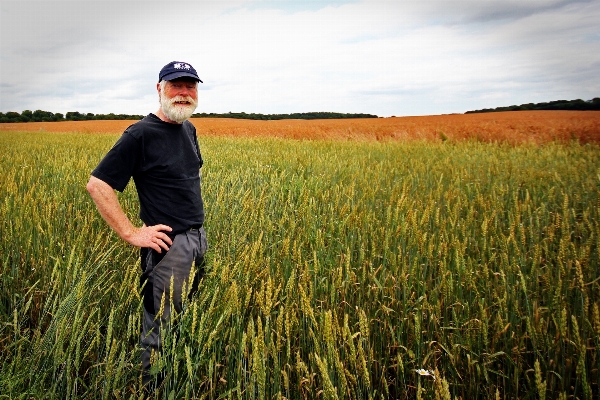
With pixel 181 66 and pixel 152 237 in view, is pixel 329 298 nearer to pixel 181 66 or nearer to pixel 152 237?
pixel 152 237

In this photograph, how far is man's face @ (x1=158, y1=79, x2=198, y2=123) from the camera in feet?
6.46

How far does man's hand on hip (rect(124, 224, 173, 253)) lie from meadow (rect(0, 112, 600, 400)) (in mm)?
148

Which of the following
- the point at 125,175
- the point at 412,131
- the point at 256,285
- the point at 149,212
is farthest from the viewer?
the point at 412,131

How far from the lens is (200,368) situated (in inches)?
64.5

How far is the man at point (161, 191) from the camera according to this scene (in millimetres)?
1795

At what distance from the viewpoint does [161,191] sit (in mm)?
1954

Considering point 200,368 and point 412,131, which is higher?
point 412,131

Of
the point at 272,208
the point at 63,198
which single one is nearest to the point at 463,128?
the point at 272,208

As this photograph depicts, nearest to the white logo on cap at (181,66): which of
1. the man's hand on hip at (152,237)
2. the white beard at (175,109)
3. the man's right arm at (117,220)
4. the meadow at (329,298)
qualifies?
the white beard at (175,109)

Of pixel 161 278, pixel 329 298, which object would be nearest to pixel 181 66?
pixel 161 278

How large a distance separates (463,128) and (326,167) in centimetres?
1046

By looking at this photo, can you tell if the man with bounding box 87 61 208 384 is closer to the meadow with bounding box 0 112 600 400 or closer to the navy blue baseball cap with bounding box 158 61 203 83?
the navy blue baseball cap with bounding box 158 61 203 83

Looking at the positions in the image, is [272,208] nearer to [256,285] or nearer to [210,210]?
[210,210]

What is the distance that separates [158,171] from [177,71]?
21.2 inches
